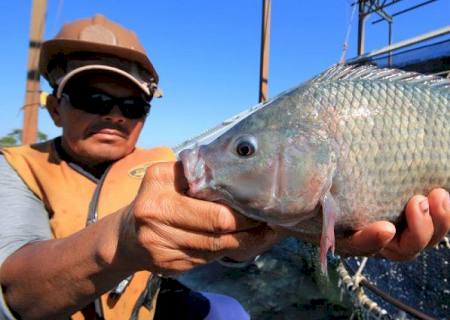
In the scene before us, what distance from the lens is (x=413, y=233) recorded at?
70.3 inches

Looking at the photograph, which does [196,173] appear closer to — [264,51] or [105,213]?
[105,213]

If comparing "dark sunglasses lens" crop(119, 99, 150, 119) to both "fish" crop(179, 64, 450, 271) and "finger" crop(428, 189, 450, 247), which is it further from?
"finger" crop(428, 189, 450, 247)

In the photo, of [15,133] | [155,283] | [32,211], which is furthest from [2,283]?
[15,133]

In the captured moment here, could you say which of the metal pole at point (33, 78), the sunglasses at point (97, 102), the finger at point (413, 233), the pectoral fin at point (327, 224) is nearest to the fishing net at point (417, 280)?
the finger at point (413, 233)

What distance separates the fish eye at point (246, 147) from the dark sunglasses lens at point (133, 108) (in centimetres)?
124

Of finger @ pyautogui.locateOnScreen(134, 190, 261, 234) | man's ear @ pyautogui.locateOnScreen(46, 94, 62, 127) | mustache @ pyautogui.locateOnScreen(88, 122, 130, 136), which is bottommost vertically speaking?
finger @ pyautogui.locateOnScreen(134, 190, 261, 234)

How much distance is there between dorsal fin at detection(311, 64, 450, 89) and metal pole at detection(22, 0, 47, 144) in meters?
4.46

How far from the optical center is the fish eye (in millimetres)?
1492

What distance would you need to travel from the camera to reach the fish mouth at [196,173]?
1318 mm

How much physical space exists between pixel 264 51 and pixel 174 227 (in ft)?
27.5

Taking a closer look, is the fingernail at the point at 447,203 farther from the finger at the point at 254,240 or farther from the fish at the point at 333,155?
the finger at the point at 254,240

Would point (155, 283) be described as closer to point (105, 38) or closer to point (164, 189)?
point (164, 189)

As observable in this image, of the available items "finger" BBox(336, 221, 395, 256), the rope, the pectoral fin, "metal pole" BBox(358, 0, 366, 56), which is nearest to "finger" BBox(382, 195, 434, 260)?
"finger" BBox(336, 221, 395, 256)

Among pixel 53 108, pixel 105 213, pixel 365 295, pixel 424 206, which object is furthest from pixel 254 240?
pixel 365 295
